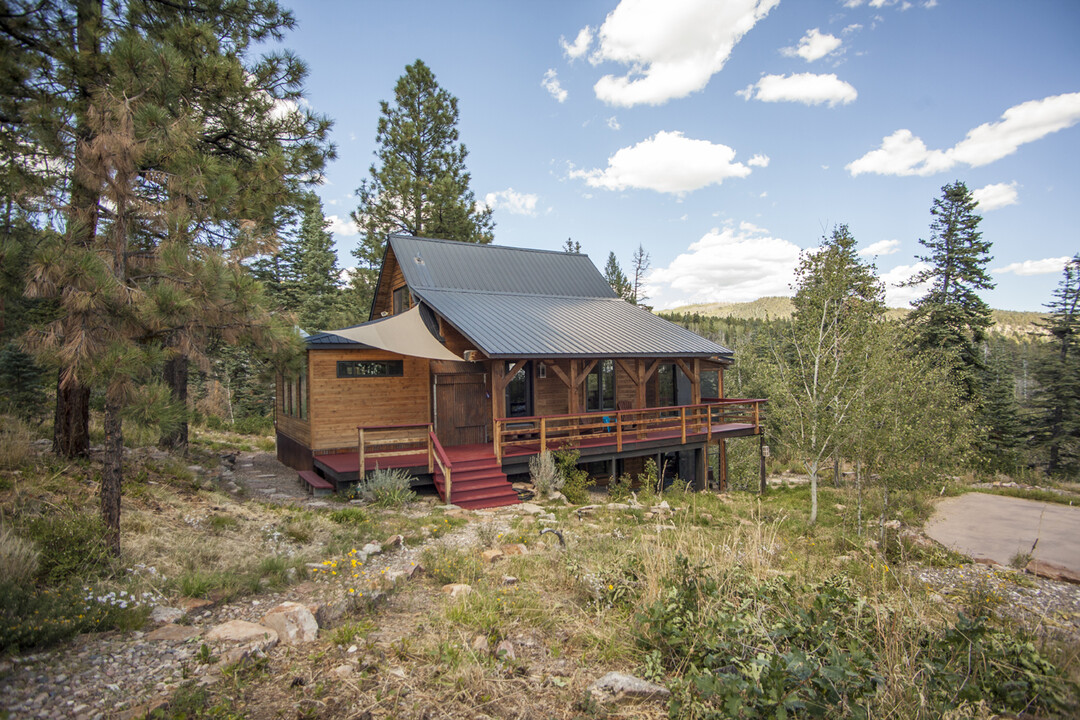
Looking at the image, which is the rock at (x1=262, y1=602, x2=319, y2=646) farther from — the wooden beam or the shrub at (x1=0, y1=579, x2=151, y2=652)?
the wooden beam

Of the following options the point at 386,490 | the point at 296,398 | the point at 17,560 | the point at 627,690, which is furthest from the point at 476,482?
the point at 627,690

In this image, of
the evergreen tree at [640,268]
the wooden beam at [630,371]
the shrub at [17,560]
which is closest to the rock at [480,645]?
the shrub at [17,560]

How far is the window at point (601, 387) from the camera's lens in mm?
14406

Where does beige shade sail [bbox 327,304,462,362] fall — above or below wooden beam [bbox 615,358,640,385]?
above

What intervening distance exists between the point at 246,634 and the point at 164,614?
980mm

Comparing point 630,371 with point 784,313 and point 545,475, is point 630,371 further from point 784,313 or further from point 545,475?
point 784,313

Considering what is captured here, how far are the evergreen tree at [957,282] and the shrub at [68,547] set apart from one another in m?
26.4

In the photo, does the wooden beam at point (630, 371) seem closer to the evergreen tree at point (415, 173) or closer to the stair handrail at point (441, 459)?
the stair handrail at point (441, 459)

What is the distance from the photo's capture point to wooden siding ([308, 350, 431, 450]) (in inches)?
469

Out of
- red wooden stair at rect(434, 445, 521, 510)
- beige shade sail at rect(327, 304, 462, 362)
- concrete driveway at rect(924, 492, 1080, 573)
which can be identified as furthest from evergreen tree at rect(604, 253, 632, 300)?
red wooden stair at rect(434, 445, 521, 510)

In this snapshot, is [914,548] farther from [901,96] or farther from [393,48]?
[393,48]

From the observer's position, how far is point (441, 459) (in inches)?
404

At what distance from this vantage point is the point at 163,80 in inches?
205

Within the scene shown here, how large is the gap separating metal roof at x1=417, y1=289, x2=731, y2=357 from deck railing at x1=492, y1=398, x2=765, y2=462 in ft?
5.22
